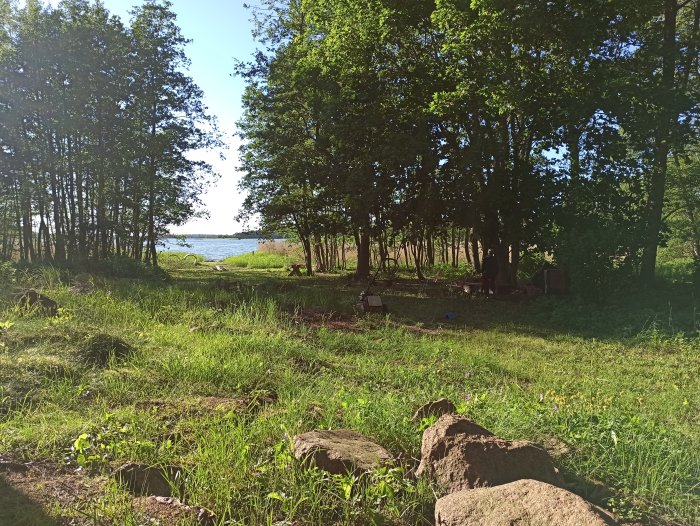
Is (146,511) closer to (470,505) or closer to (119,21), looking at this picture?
(470,505)

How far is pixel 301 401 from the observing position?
414 cm

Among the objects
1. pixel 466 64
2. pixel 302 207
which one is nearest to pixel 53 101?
pixel 302 207

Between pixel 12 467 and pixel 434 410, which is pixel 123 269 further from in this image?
pixel 434 410

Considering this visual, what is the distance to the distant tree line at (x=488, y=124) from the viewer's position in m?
11.6

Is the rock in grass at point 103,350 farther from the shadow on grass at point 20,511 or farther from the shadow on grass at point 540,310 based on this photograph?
the shadow on grass at point 540,310

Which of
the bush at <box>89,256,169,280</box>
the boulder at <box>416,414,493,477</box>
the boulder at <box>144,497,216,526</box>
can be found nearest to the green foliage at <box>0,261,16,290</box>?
the bush at <box>89,256,169,280</box>

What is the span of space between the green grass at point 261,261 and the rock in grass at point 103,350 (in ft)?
77.4

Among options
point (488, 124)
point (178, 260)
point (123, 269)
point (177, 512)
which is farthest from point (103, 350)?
point (178, 260)

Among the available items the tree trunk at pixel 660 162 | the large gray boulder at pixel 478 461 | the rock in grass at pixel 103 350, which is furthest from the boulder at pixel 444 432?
the tree trunk at pixel 660 162

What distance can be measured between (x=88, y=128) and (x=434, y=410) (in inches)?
665

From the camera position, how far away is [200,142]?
67.9ft

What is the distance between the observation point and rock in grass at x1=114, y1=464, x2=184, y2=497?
2.83m

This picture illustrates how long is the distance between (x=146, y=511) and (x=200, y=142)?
19785 millimetres

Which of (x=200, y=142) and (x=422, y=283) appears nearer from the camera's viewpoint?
(x=422, y=283)
